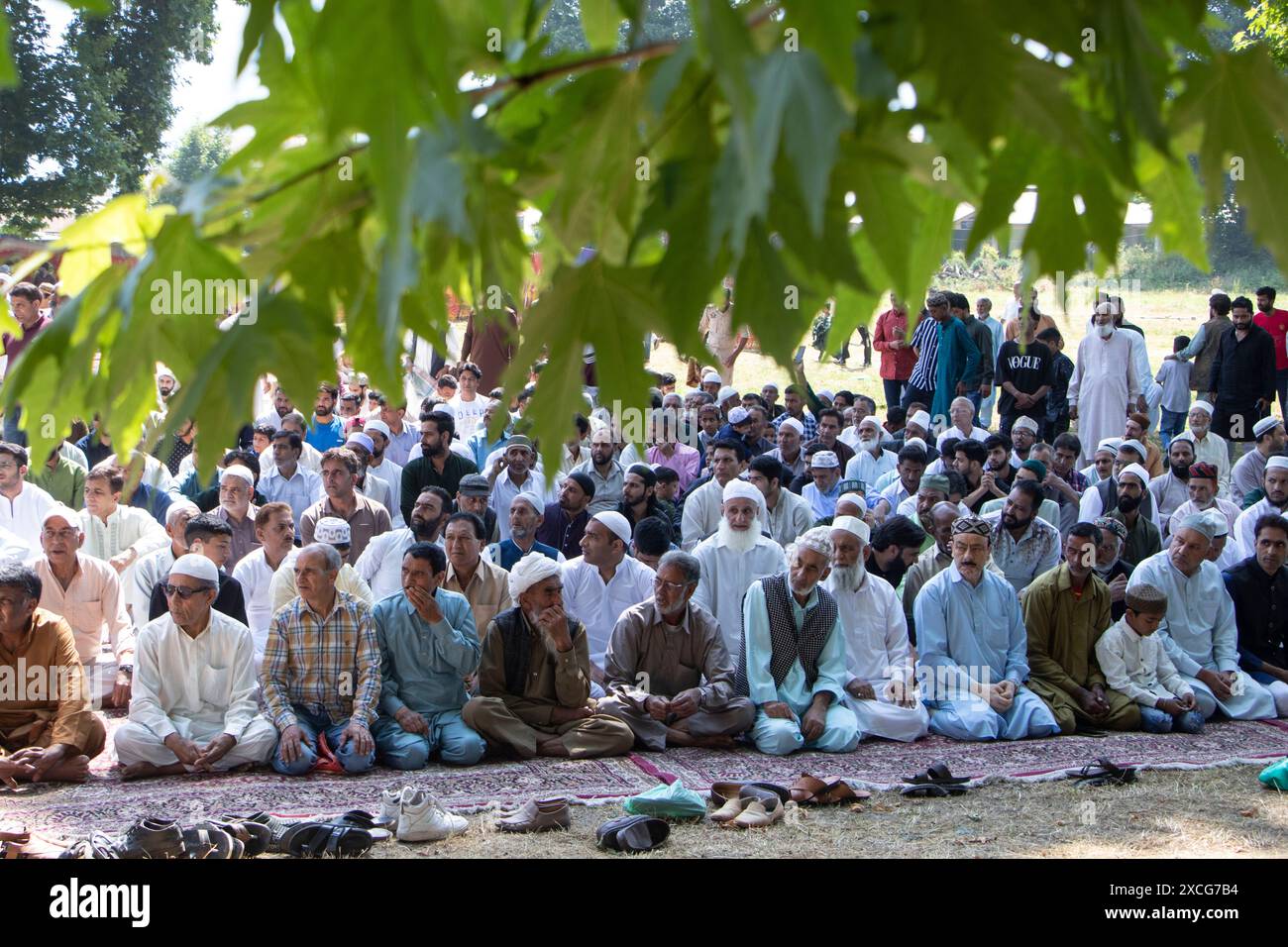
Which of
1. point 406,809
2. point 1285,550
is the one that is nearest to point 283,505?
point 406,809

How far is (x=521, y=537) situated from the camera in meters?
7.60

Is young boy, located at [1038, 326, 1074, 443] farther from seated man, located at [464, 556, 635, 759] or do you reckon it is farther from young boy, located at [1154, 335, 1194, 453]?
seated man, located at [464, 556, 635, 759]

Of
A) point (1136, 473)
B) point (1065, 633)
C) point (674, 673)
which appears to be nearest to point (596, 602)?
point (674, 673)

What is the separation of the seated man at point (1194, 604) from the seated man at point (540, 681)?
3.30 metres

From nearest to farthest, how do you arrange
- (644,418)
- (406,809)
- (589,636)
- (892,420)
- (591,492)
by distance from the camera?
(644,418)
(406,809)
(589,636)
(591,492)
(892,420)

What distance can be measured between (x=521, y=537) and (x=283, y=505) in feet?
4.39

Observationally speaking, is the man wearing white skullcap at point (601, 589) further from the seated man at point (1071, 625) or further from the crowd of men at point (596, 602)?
the seated man at point (1071, 625)

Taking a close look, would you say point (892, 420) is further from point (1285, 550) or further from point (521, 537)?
point (521, 537)

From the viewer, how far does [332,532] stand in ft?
23.2

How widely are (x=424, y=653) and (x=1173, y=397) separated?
901 cm

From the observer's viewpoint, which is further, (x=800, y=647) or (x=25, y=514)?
(x=25, y=514)

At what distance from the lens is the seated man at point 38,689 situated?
5.89 metres

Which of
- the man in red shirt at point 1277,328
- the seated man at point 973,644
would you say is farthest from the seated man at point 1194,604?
the man in red shirt at point 1277,328

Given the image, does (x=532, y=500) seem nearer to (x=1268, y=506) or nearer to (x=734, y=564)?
(x=734, y=564)
